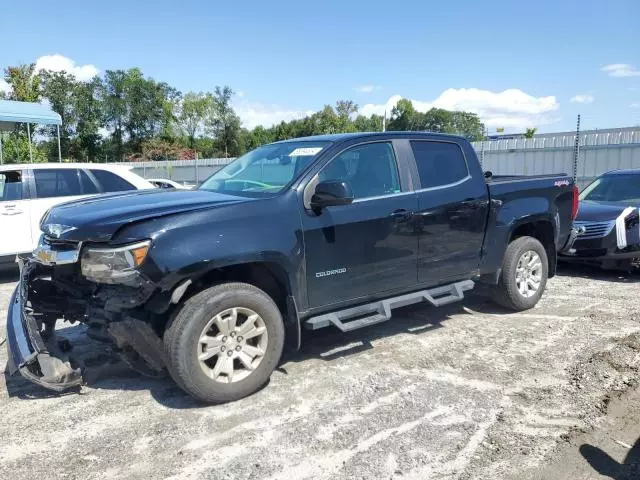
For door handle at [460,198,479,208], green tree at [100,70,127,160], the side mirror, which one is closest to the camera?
the side mirror

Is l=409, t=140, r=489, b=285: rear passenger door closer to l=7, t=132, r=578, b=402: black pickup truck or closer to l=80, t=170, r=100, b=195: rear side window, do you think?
l=7, t=132, r=578, b=402: black pickup truck

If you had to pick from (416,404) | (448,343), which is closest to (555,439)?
(416,404)

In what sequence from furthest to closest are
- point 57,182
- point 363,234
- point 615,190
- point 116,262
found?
1. point 615,190
2. point 57,182
3. point 363,234
4. point 116,262

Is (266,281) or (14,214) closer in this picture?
(266,281)

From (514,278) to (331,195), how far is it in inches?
112

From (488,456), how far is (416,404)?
75cm

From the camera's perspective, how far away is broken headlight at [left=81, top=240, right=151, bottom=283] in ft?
11.7

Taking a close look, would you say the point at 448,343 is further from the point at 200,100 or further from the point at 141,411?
the point at 200,100

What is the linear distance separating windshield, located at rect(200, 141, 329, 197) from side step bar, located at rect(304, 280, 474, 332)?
3.57 feet

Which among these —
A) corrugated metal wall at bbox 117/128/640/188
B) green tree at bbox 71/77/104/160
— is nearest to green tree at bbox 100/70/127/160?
green tree at bbox 71/77/104/160

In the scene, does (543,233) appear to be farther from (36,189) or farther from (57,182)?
(36,189)

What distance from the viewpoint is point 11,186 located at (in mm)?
8055

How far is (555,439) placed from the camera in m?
3.39

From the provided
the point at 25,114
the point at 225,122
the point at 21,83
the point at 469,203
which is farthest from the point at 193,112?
the point at 469,203
